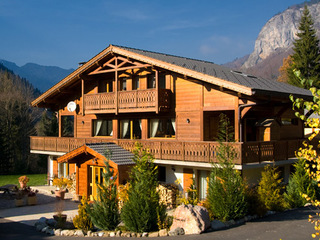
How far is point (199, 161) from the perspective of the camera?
1881 cm

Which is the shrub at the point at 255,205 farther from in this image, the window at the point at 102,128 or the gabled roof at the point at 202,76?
the window at the point at 102,128

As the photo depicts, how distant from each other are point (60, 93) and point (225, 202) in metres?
Answer: 17.6

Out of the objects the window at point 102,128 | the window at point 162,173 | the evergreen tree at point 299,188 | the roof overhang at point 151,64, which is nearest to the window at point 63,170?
the window at point 102,128

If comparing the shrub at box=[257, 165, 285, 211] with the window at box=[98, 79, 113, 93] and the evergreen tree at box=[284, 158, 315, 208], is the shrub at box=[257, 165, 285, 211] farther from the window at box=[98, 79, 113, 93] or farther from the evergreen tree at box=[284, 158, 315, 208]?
the window at box=[98, 79, 113, 93]

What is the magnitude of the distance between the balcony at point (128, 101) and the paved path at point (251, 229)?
7.75 meters

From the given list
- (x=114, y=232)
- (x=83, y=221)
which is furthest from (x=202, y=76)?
(x=83, y=221)

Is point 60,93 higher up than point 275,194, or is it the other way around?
point 60,93

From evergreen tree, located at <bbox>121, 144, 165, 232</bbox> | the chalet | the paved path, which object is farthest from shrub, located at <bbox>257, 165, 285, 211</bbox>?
evergreen tree, located at <bbox>121, 144, 165, 232</bbox>

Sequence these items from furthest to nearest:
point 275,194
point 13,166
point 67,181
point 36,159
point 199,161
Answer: point 36,159 < point 13,166 < point 67,181 < point 199,161 < point 275,194

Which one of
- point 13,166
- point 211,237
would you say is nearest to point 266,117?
point 211,237

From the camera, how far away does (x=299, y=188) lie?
18.4 metres

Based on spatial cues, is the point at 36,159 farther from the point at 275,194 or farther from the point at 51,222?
the point at 275,194

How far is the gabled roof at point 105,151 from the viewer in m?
20.4

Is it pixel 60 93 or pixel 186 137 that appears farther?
pixel 60 93
